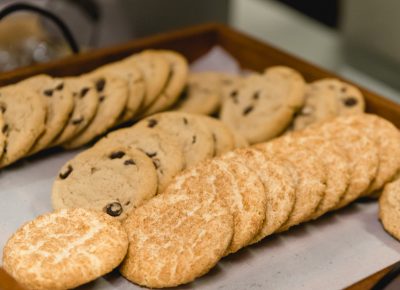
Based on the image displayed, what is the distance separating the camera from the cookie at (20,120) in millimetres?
1516

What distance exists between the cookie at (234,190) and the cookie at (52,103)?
42 centimetres

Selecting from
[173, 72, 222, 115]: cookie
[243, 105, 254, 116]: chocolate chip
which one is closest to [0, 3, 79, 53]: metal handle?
[173, 72, 222, 115]: cookie

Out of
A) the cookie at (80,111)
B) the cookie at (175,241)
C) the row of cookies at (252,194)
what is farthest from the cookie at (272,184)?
the cookie at (80,111)

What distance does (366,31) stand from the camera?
2834mm

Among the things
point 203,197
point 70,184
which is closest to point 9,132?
point 70,184

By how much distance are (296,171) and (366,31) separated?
1686 mm

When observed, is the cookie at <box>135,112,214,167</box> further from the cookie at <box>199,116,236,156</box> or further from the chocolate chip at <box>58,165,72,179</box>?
the chocolate chip at <box>58,165,72,179</box>

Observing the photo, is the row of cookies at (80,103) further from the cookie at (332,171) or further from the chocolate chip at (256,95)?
the cookie at (332,171)

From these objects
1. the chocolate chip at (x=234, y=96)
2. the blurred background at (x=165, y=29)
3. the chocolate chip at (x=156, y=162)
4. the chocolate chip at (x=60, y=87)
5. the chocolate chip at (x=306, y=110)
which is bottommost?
the blurred background at (x=165, y=29)

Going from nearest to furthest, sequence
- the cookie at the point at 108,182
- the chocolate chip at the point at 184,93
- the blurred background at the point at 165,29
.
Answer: the cookie at the point at 108,182 < the chocolate chip at the point at 184,93 < the blurred background at the point at 165,29

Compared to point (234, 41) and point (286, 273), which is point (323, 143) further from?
point (234, 41)

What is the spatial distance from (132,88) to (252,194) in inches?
24.0

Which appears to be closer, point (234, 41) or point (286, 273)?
point (286, 273)

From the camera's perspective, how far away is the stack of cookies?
115 cm
